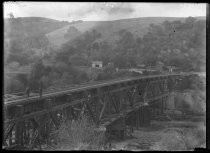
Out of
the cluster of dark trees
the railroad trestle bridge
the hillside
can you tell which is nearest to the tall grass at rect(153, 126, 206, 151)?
the railroad trestle bridge

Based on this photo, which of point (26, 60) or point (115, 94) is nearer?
point (115, 94)

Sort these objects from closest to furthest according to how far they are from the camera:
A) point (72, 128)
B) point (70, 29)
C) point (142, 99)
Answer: point (72, 128)
point (142, 99)
point (70, 29)

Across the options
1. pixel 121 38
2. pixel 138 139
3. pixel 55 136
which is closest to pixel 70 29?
pixel 121 38

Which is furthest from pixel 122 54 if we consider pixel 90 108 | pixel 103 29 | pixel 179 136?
pixel 90 108

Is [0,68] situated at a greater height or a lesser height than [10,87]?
greater

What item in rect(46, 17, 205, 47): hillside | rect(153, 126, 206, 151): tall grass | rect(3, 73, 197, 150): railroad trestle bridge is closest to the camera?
rect(3, 73, 197, 150): railroad trestle bridge

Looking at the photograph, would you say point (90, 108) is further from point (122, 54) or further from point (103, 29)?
point (103, 29)

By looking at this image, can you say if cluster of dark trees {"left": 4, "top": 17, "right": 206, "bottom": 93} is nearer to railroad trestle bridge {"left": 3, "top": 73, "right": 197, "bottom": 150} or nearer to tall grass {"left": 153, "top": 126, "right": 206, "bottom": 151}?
railroad trestle bridge {"left": 3, "top": 73, "right": 197, "bottom": 150}

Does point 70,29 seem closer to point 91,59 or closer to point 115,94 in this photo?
point 91,59
